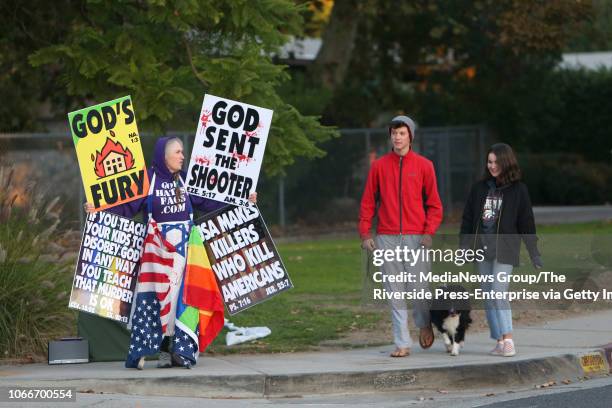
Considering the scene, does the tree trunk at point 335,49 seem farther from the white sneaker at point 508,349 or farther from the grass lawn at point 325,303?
the white sneaker at point 508,349

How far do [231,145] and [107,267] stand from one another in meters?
1.46

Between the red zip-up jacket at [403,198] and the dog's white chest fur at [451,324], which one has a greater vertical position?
the red zip-up jacket at [403,198]

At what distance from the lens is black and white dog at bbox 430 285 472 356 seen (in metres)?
10.6

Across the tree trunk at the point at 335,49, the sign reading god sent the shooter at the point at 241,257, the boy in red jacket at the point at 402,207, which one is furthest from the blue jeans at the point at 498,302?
the tree trunk at the point at 335,49

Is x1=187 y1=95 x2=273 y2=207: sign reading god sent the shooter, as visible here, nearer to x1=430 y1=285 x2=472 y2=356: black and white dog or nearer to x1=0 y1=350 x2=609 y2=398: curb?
x1=0 y1=350 x2=609 y2=398: curb

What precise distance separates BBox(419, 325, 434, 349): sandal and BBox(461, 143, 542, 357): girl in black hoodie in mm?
563

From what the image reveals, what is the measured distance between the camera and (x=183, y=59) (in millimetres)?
15023

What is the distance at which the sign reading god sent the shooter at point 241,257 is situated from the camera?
1044 centimetres

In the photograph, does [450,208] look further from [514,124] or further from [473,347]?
[473,347]

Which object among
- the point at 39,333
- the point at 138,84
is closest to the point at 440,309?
the point at 39,333

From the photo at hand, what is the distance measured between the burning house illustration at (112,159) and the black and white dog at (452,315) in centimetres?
286

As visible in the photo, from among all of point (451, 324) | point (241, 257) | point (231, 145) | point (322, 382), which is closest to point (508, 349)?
point (451, 324)

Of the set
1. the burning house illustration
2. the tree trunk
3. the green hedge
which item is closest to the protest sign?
the burning house illustration

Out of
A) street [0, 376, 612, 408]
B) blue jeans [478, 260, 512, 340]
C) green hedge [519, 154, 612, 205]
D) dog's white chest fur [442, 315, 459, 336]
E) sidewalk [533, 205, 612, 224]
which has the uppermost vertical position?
green hedge [519, 154, 612, 205]
